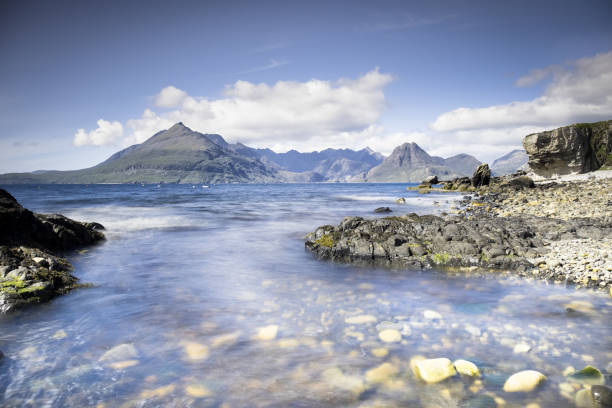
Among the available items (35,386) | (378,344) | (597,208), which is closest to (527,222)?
(597,208)

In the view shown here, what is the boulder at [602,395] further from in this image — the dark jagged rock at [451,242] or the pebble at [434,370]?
the dark jagged rock at [451,242]

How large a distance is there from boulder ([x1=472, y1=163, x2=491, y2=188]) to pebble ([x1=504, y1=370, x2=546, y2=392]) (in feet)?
228

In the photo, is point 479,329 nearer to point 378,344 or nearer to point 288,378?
point 378,344

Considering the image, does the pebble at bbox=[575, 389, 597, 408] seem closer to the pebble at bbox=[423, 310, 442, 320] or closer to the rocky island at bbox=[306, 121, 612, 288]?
the pebble at bbox=[423, 310, 442, 320]

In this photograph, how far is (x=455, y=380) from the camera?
459 cm

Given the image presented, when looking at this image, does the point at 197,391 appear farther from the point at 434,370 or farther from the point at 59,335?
the point at 59,335

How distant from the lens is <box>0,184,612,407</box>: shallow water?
445cm

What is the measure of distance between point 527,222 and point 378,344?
12.9 m

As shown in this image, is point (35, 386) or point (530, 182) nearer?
point (35, 386)

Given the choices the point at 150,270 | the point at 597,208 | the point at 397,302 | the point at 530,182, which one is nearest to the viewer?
the point at 397,302

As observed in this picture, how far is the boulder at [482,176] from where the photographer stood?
6462 centimetres

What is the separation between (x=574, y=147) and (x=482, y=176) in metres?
22.4

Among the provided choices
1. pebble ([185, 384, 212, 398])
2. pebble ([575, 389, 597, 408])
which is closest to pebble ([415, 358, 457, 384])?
pebble ([575, 389, 597, 408])

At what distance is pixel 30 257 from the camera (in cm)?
950
